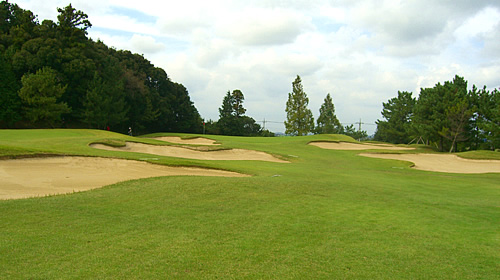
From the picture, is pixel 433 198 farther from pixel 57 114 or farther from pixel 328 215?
pixel 57 114

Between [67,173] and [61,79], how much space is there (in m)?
37.8

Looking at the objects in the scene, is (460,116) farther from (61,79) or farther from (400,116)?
(61,79)

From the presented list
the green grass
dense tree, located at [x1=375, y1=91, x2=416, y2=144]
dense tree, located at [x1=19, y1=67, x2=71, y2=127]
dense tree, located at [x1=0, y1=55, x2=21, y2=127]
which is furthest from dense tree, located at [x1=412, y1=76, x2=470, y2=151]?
dense tree, located at [x1=0, y1=55, x2=21, y2=127]

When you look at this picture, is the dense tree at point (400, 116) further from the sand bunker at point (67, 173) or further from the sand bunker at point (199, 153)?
the sand bunker at point (67, 173)

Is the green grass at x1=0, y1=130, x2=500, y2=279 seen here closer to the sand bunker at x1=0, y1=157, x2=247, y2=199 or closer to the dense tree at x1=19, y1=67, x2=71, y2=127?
the sand bunker at x1=0, y1=157, x2=247, y2=199

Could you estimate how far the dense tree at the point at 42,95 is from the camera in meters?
38.2

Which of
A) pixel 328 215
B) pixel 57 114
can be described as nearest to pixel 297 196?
pixel 328 215

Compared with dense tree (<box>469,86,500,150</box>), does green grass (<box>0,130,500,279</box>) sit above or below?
below

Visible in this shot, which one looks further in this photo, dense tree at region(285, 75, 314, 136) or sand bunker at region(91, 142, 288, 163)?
dense tree at region(285, 75, 314, 136)

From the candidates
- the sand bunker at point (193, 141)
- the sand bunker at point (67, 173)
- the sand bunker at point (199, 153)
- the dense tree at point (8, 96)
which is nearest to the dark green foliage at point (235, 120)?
the sand bunker at point (193, 141)

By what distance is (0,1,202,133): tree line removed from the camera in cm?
3909

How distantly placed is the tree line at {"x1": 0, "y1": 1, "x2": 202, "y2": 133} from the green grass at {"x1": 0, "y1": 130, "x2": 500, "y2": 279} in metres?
37.9

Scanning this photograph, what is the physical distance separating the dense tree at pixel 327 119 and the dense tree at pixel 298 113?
33.9 ft

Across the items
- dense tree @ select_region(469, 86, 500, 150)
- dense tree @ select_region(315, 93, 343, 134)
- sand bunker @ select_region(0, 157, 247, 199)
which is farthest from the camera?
dense tree @ select_region(315, 93, 343, 134)
